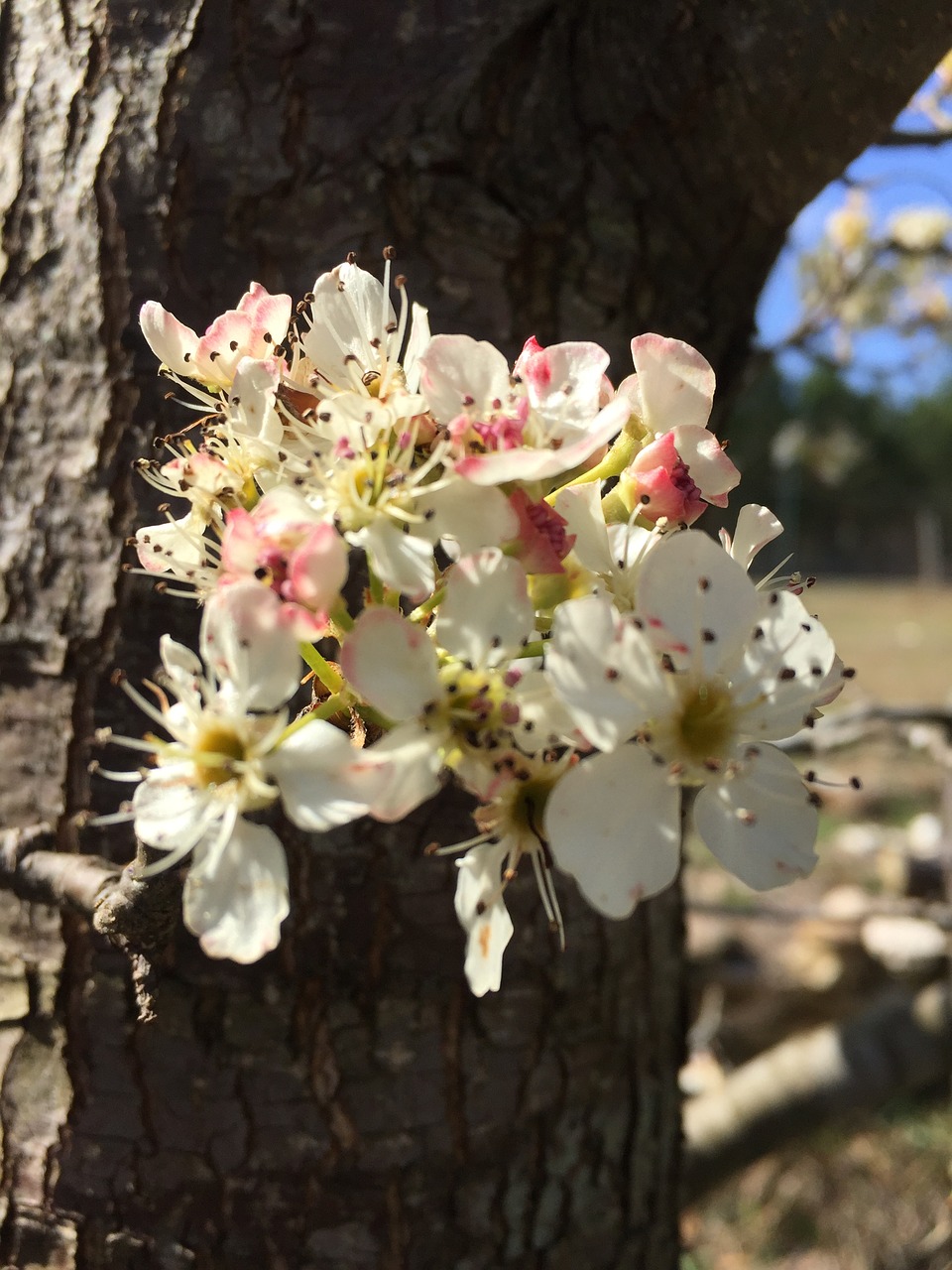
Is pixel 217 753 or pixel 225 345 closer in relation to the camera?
pixel 217 753

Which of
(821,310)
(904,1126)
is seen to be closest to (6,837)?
(821,310)

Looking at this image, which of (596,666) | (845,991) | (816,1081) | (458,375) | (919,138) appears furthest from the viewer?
(845,991)

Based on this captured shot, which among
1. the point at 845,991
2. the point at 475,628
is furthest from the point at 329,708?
the point at 845,991

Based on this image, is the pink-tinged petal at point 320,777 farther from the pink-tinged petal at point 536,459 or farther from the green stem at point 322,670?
the pink-tinged petal at point 536,459

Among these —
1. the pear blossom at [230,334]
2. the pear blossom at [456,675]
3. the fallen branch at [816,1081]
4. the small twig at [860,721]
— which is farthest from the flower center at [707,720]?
the fallen branch at [816,1081]

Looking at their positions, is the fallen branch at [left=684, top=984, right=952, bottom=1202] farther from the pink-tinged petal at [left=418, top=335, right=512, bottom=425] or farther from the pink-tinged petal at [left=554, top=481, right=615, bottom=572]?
the pink-tinged petal at [left=418, top=335, right=512, bottom=425]

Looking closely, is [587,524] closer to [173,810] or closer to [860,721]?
[173,810]

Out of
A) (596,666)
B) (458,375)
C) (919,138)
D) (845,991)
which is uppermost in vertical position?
(919,138)

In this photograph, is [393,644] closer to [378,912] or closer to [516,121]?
[378,912]
